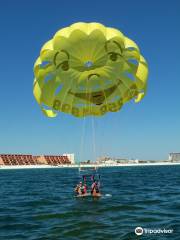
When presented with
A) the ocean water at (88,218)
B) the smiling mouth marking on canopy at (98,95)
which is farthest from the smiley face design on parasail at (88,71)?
the ocean water at (88,218)

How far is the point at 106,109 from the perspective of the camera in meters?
24.4

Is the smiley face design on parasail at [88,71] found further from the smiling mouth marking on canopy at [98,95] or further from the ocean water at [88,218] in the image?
the ocean water at [88,218]

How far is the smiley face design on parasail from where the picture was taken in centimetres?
2030

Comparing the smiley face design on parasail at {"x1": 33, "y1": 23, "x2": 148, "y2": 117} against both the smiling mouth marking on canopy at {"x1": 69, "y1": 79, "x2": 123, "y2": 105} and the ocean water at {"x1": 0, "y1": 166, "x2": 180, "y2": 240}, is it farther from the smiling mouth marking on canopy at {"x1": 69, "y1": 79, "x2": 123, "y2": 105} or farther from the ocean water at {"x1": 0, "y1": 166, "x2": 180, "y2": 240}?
the ocean water at {"x1": 0, "y1": 166, "x2": 180, "y2": 240}

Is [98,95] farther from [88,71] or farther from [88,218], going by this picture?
[88,218]

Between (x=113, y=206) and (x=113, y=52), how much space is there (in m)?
12.4

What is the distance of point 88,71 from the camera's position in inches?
910

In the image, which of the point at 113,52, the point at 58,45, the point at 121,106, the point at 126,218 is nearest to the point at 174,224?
the point at 126,218

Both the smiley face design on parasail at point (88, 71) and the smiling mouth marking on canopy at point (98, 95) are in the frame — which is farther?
the smiling mouth marking on canopy at point (98, 95)

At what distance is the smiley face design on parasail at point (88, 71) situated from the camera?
799 inches

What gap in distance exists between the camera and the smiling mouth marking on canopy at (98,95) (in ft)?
78.6

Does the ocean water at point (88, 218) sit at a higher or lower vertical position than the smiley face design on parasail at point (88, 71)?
lower

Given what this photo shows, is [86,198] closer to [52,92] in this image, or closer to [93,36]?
[52,92]

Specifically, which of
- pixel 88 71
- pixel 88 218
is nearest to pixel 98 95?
pixel 88 71
